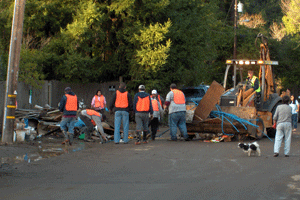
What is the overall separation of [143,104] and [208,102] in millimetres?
2174

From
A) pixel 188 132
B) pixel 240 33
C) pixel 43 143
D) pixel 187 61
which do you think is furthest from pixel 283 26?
pixel 43 143

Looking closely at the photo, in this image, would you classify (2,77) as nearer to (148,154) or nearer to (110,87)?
(110,87)

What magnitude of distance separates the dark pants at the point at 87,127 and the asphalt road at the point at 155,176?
2759 millimetres

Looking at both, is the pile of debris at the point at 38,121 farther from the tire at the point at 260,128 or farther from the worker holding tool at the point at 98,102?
the tire at the point at 260,128

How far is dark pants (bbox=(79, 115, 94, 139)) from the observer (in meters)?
15.5

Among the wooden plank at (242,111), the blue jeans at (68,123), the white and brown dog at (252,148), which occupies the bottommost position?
the white and brown dog at (252,148)

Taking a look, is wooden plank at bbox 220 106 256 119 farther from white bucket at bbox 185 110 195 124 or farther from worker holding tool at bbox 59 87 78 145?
worker holding tool at bbox 59 87 78 145

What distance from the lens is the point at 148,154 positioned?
12234 millimetres

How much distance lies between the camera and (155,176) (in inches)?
346

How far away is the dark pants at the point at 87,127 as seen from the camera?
1549 centimetres

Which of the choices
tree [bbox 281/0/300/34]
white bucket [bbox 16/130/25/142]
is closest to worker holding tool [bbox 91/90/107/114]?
white bucket [bbox 16/130/25/142]

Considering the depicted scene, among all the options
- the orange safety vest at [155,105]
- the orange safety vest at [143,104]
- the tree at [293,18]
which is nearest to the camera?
the orange safety vest at [143,104]

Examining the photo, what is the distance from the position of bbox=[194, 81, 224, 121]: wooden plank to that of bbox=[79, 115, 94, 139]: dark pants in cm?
343

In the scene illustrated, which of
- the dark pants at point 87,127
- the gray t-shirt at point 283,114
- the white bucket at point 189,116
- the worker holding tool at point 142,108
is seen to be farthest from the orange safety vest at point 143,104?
the gray t-shirt at point 283,114
